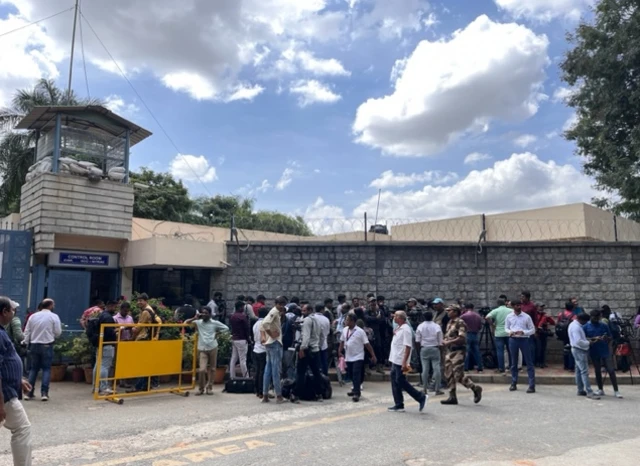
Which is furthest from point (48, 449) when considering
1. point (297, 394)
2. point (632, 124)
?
point (632, 124)

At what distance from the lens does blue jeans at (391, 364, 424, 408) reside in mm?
7828

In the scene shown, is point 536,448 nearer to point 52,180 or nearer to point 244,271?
point 244,271

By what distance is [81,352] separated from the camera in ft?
33.5

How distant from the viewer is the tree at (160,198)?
26.1m

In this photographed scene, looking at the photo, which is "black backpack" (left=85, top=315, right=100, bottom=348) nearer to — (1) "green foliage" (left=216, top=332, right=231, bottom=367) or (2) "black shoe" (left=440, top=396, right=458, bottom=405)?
(1) "green foliage" (left=216, top=332, right=231, bottom=367)

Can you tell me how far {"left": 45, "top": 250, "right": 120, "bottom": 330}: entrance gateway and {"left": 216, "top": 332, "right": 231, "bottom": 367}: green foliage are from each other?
3.49m

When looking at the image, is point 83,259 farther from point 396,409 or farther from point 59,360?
point 396,409

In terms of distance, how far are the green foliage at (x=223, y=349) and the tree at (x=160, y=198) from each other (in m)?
16.0

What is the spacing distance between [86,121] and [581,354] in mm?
11652

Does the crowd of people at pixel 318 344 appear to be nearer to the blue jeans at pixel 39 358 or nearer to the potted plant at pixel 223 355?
the blue jeans at pixel 39 358

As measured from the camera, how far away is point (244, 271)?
1379cm

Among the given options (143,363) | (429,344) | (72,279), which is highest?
(72,279)

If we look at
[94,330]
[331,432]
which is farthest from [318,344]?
[94,330]

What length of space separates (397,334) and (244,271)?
647 centimetres
